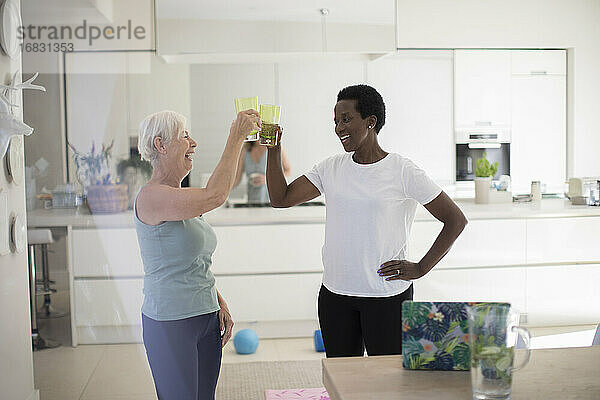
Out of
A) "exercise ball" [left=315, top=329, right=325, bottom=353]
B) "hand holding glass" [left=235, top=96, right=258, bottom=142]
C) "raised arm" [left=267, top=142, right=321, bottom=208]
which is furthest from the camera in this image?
"exercise ball" [left=315, top=329, right=325, bottom=353]

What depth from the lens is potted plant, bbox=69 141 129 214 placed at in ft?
7.97

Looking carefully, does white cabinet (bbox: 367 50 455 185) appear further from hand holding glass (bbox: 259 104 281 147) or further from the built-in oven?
hand holding glass (bbox: 259 104 281 147)

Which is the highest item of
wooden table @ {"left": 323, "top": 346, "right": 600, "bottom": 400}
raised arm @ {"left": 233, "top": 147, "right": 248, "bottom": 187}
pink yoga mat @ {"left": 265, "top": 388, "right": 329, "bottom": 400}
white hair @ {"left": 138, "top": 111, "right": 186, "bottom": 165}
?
white hair @ {"left": 138, "top": 111, "right": 186, "bottom": 165}

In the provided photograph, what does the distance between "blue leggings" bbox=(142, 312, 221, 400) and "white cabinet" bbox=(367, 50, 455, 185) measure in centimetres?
331

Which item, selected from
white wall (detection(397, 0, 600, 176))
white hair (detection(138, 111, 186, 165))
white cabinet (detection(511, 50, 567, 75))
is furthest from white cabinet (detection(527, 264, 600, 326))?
white hair (detection(138, 111, 186, 165))

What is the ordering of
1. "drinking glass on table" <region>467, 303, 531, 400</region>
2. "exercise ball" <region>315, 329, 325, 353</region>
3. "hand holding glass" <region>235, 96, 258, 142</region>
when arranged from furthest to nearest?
"exercise ball" <region>315, 329, 325, 353</region>
"hand holding glass" <region>235, 96, 258, 142</region>
"drinking glass on table" <region>467, 303, 531, 400</region>

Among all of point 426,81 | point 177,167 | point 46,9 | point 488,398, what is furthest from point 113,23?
point 426,81

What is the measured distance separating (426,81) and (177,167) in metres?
3.45

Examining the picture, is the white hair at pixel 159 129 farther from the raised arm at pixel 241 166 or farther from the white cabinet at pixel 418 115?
the white cabinet at pixel 418 115

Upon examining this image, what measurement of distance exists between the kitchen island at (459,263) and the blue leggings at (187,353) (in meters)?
1.89

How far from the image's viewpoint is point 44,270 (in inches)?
94.5

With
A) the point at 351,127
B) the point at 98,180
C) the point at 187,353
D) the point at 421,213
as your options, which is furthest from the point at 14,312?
the point at 421,213

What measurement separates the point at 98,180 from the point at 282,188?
68cm

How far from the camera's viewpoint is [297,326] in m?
4.00
